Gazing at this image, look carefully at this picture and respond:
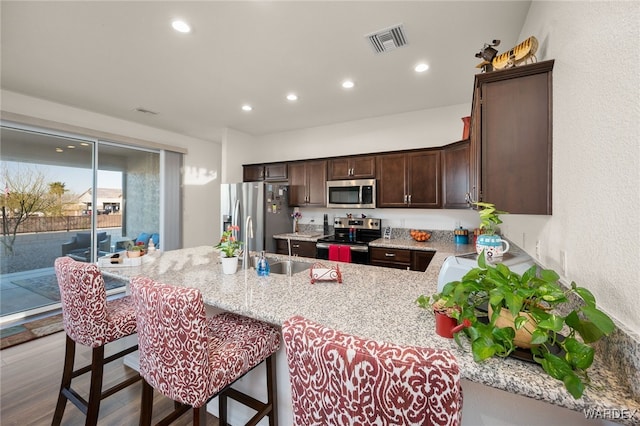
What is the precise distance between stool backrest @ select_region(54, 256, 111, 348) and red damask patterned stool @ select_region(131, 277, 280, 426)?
463 mm

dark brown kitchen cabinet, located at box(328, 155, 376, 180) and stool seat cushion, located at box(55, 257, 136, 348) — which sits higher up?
dark brown kitchen cabinet, located at box(328, 155, 376, 180)

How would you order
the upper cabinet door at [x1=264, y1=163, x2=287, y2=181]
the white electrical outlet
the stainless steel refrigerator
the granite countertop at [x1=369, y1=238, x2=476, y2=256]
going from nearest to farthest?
the white electrical outlet, the granite countertop at [x1=369, y1=238, x2=476, y2=256], the stainless steel refrigerator, the upper cabinet door at [x1=264, y1=163, x2=287, y2=181]

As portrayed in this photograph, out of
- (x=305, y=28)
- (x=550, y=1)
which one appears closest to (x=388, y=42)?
(x=305, y=28)

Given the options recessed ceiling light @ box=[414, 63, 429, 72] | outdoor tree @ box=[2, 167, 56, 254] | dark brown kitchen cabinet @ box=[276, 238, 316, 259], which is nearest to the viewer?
recessed ceiling light @ box=[414, 63, 429, 72]

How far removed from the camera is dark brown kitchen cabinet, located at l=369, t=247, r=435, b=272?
3230 mm

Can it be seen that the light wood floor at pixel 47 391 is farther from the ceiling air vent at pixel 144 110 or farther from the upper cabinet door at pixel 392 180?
the upper cabinet door at pixel 392 180

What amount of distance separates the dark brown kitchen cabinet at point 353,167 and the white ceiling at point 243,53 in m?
0.73

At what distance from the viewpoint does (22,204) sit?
3289 mm

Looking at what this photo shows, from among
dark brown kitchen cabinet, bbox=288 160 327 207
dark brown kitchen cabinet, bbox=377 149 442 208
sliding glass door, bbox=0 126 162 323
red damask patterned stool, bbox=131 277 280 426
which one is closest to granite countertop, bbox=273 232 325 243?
dark brown kitchen cabinet, bbox=288 160 327 207

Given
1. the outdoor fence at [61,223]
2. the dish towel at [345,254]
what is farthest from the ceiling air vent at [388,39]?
the outdoor fence at [61,223]

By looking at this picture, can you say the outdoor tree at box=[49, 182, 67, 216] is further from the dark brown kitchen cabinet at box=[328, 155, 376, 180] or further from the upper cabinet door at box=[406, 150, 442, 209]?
the upper cabinet door at box=[406, 150, 442, 209]

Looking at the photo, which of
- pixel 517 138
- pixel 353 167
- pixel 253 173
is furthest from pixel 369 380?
pixel 253 173

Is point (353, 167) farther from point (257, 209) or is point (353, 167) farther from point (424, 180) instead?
point (257, 209)

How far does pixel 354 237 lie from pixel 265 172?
1.96m
